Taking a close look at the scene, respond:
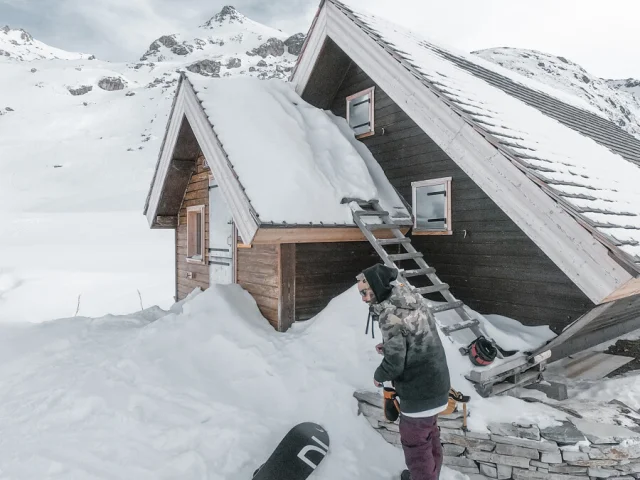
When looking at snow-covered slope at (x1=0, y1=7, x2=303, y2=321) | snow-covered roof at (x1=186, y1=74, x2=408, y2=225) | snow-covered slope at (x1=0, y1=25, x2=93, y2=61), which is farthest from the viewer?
snow-covered slope at (x1=0, y1=25, x2=93, y2=61)

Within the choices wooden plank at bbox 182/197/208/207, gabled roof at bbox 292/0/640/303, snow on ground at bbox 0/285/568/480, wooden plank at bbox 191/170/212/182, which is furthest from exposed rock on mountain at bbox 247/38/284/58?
snow on ground at bbox 0/285/568/480

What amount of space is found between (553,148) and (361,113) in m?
3.43

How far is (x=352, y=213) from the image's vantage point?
5.96 meters

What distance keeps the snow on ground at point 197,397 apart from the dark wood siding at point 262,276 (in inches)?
8.7

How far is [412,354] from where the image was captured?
10.2 ft

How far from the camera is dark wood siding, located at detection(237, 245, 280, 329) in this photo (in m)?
6.27

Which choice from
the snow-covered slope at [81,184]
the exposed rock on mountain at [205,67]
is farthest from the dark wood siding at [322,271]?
the exposed rock on mountain at [205,67]

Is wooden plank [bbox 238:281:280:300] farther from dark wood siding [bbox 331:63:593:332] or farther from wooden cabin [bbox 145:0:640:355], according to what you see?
dark wood siding [bbox 331:63:593:332]

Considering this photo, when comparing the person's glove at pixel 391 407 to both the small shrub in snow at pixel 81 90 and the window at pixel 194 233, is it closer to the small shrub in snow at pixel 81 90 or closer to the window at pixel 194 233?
the window at pixel 194 233

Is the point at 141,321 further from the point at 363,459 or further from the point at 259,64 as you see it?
the point at 259,64

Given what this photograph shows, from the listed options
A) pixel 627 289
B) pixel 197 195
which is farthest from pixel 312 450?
pixel 197 195

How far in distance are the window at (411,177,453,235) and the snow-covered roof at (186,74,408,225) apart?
311 mm

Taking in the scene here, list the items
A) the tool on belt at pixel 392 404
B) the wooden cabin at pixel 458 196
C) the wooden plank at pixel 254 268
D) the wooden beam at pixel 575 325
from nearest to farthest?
1. the tool on belt at pixel 392 404
2. the wooden cabin at pixel 458 196
3. the wooden beam at pixel 575 325
4. the wooden plank at pixel 254 268

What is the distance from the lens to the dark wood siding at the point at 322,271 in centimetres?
630
